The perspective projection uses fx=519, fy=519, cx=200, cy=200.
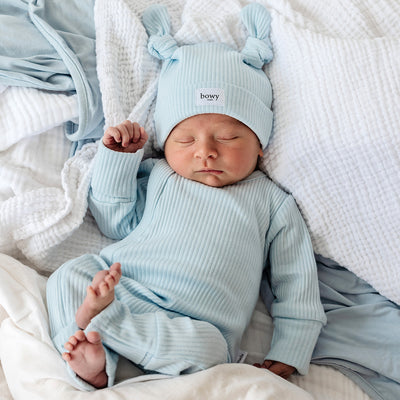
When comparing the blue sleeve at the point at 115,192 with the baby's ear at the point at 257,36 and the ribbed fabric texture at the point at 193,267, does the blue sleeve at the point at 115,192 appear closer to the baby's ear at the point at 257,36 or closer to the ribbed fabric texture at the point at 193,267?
the ribbed fabric texture at the point at 193,267

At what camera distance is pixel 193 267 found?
4.15 ft

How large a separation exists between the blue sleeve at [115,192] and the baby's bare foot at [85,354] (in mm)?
424

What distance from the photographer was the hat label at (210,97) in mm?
1351

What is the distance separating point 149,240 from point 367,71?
0.71m

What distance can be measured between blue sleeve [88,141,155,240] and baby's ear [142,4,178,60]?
0.31 meters

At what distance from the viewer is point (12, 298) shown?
1193 mm

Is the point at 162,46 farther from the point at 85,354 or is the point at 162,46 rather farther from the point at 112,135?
the point at 85,354

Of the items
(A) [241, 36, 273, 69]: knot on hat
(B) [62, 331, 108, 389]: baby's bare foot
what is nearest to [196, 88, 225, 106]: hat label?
(A) [241, 36, 273, 69]: knot on hat

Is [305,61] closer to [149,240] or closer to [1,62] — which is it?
[149,240]

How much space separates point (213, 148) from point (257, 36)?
15.4 inches

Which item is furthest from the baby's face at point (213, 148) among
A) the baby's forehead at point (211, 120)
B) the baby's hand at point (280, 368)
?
the baby's hand at point (280, 368)

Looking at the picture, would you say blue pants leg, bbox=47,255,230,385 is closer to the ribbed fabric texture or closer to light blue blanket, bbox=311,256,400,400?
the ribbed fabric texture

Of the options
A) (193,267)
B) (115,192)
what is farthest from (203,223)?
(115,192)

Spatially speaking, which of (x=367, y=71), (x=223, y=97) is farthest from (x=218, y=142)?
(x=367, y=71)
